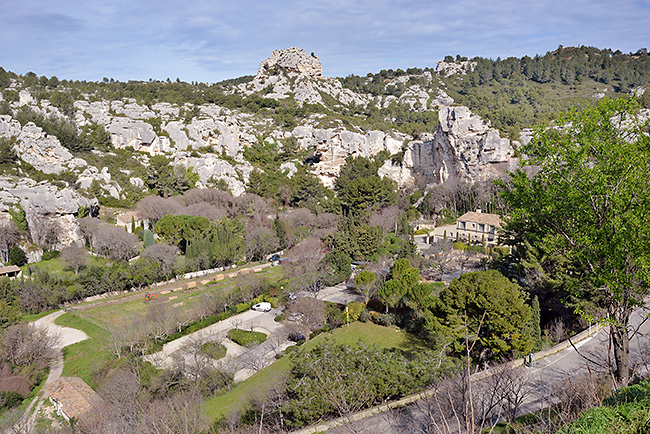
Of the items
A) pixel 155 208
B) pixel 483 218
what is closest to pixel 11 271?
pixel 155 208

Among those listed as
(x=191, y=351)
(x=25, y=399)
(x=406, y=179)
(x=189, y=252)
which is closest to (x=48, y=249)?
(x=189, y=252)

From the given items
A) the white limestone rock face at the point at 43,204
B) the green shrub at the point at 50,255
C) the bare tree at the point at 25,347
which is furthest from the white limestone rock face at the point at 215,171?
the bare tree at the point at 25,347

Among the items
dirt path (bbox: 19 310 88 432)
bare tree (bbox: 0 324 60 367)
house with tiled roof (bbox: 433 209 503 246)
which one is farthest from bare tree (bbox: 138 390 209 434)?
house with tiled roof (bbox: 433 209 503 246)

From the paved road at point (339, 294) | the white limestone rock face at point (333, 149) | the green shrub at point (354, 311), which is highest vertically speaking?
the white limestone rock face at point (333, 149)

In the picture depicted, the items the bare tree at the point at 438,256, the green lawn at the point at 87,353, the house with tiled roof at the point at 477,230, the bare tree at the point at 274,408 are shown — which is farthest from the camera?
the house with tiled roof at the point at 477,230

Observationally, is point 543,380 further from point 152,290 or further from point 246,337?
point 152,290

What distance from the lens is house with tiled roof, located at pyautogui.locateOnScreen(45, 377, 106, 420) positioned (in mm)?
13601

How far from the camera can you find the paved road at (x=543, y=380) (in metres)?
11.0

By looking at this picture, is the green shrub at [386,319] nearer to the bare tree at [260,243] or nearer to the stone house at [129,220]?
the bare tree at [260,243]

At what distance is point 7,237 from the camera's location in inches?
1223

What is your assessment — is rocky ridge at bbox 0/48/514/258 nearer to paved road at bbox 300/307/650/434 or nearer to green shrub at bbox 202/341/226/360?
green shrub at bbox 202/341/226/360

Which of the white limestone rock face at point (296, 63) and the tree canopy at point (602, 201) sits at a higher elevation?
the white limestone rock face at point (296, 63)

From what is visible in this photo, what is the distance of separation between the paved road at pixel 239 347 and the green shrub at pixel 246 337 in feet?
0.71

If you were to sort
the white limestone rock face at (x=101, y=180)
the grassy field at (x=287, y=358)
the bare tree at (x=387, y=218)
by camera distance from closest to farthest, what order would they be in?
the grassy field at (x=287, y=358), the bare tree at (x=387, y=218), the white limestone rock face at (x=101, y=180)
